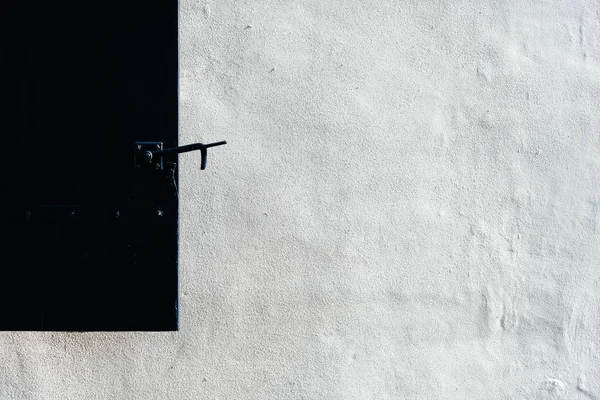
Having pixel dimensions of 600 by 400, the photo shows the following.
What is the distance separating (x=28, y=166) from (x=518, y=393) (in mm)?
1960

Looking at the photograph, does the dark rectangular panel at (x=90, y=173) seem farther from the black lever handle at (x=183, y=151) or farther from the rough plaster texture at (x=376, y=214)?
the rough plaster texture at (x=376, y=214)

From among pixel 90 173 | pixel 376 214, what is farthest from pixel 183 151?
pixel 376 214

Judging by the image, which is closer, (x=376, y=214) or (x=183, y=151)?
(x=183, y=151)

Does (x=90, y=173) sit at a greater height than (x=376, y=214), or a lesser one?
greater

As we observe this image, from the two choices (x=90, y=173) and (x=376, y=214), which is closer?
(x=90, y=173)

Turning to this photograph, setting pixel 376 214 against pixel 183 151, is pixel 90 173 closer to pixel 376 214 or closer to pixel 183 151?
pixel 183 151

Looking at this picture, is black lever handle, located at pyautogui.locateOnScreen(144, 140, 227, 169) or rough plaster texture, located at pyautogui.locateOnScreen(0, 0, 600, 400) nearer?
black lever handle, located at pyautogui.locateOnScreen(144, 140, 227, 169)

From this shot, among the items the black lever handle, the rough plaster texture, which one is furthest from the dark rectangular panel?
the rough plaster texture

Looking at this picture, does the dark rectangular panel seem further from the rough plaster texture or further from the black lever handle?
the rough plaster texture

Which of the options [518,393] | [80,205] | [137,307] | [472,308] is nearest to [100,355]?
[137,307]

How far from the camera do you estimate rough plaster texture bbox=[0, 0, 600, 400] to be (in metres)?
2.40

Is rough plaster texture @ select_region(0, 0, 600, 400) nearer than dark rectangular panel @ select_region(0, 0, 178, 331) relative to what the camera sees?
No

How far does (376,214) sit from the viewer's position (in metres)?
2.45

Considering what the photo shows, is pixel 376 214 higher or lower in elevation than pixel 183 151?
lower
